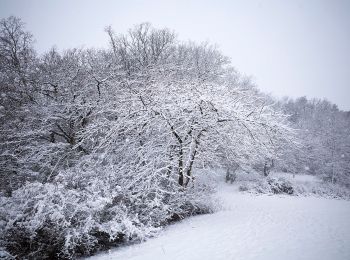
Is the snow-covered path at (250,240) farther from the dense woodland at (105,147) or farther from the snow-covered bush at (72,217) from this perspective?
the dense woodland at (105,147)

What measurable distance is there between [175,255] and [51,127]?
31.3 ft

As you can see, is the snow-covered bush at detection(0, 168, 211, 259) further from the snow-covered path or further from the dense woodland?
the snow-covered path

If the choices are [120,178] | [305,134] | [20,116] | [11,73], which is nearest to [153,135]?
[120,178]

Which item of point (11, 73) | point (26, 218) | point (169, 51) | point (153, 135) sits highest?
point (169, 51)

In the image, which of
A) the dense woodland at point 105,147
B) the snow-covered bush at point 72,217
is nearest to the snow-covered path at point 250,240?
the snow-covered bush at point 72,217

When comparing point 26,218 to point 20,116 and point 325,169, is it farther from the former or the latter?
point 325,169

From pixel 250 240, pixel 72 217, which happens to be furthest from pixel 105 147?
pixel 250 240

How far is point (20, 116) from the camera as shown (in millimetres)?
11867

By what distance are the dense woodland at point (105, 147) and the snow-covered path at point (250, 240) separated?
74 cm

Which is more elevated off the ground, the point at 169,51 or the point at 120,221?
the point at 169,51

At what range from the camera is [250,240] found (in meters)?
6.27

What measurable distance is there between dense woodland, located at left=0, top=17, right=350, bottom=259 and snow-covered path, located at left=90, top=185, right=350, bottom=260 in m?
0.74

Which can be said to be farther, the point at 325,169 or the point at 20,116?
the point at 325,169

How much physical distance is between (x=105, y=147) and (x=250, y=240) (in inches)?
276
